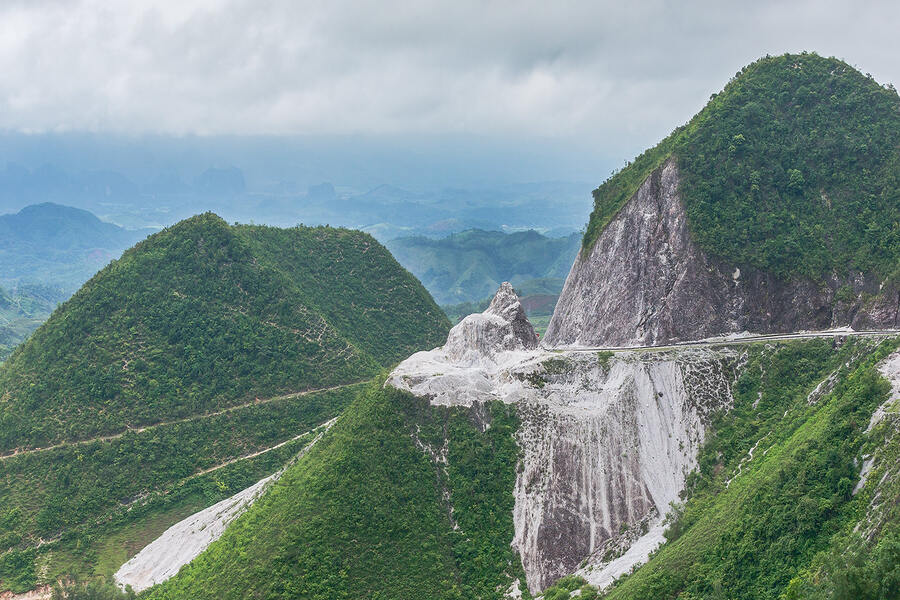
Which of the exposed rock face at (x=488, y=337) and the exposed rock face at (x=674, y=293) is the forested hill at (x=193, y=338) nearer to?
the exposed rock face at (x=488, y=337)

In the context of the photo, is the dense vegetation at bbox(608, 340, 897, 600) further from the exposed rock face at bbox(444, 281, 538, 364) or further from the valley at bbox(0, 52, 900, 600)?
the exposed rock face at bbox(444, 281, 538, 364)

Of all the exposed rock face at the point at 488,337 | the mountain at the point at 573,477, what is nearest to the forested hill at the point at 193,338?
the mountain at the point at 573,477

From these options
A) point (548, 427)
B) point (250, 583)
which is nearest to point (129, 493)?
point (250, 583)

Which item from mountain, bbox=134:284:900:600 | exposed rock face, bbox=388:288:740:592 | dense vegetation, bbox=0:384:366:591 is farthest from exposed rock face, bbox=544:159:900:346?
dense vegetation, bbox=0:384:366:591

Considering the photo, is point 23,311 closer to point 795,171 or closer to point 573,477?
point 573,477

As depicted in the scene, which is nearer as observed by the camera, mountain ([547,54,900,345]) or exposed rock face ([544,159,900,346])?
exposed rock face ([544,159,900,346])

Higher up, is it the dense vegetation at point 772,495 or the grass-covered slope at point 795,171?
the grass-covered slope at point 795,171
